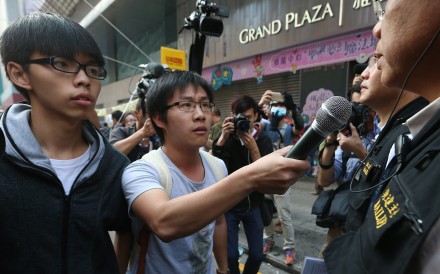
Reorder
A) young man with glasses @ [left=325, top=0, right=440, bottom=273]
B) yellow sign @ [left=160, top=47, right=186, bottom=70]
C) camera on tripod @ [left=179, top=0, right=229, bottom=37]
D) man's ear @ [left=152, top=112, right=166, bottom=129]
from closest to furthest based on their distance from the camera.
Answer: young man with glasses @ [left=325, top=0, right=440, bottom=273], man's ear @ [left=152, top=112, right=166, bottom=129], camera on tripod @ [left=179, top=0, right=229, bottom=37], yellow sign @ [left=160, top=47, right=186, bottom=70]

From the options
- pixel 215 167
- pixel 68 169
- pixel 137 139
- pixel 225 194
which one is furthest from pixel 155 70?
pixel 225 194

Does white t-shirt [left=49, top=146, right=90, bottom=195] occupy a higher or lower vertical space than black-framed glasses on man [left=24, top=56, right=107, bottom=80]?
lower

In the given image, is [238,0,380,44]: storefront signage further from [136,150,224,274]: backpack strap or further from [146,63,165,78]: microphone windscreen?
[136,150,224,274]: backpack strap

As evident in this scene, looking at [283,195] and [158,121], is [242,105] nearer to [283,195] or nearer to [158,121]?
[283,195]

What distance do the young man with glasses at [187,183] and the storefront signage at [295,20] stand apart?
5.66 meters

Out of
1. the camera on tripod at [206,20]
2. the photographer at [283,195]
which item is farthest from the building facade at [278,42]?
the photographer at [283,195]

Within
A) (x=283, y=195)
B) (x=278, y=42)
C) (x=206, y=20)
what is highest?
(x=278, y=42)

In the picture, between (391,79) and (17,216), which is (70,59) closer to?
(17,216)

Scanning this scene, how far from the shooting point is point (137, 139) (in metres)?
2.80

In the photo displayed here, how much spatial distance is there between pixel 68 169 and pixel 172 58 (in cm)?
467

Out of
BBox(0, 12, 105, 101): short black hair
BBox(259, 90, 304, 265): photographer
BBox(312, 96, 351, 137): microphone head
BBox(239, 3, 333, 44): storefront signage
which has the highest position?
BBox(239, 3, 333, 44): storefront signage

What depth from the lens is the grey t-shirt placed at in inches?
47.8

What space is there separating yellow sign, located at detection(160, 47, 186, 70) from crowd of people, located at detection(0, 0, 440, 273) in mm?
4017

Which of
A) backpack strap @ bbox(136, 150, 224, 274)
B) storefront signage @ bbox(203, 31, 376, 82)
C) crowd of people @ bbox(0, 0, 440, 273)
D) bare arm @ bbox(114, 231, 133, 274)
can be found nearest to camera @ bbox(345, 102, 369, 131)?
crowd of people @ bbox(0, 0, 440, 273)
